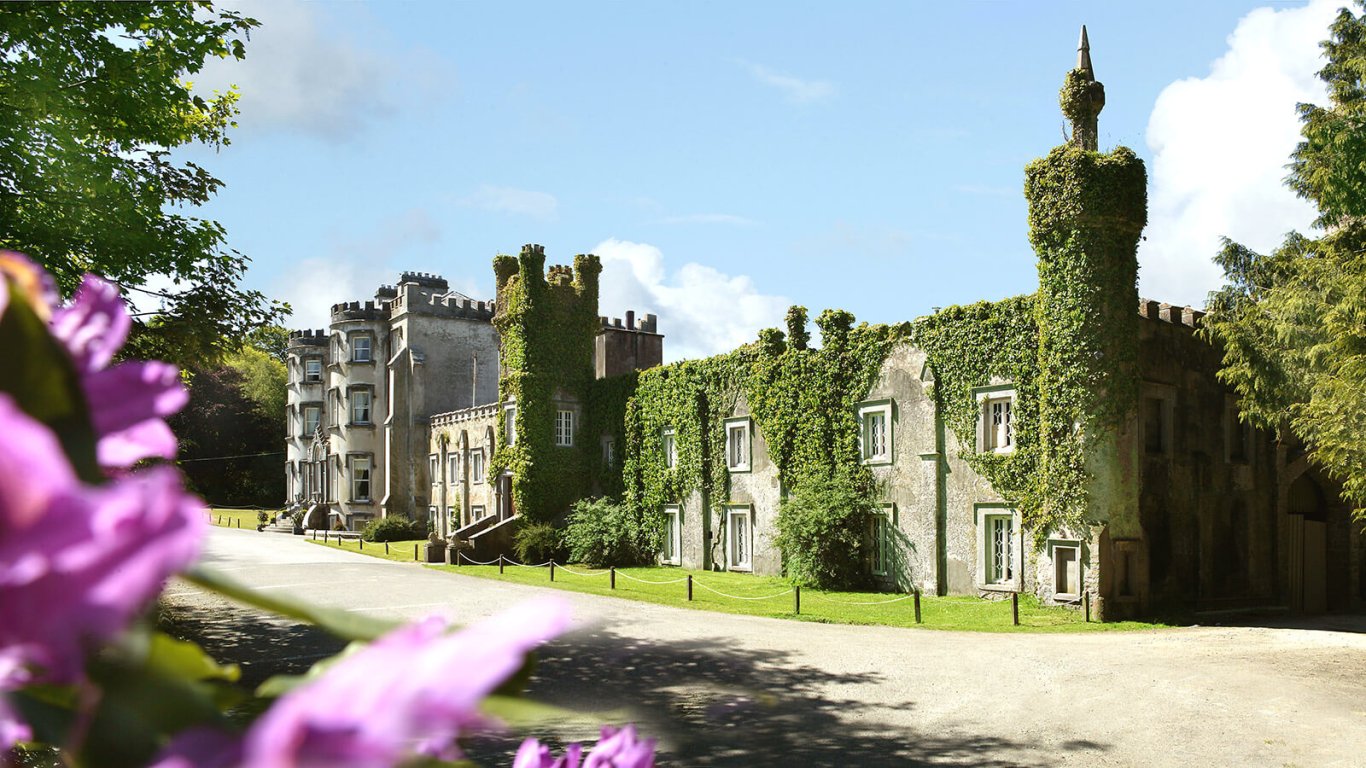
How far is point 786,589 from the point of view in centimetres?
2562

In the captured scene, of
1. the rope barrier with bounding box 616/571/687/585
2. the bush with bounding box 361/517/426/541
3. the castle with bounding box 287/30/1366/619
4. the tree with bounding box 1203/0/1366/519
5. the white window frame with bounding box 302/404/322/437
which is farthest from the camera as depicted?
the white window frame with bounding box 302/404/322/437

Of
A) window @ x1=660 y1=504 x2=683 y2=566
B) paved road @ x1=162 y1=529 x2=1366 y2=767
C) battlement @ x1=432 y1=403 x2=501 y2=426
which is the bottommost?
paved road @ x1=162 y1=529 x2=1366 y2=767

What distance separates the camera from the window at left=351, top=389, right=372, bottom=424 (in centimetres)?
5097

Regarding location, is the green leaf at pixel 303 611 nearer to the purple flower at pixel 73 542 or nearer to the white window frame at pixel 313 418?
the purple flower at pixel 73 542

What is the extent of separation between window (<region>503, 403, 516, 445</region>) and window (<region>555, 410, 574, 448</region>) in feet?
5.27

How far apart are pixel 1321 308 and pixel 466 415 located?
109ft

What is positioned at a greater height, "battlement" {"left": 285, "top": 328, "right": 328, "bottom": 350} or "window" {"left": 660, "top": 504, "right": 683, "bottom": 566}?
"battlement" {"left": 285, "top": 328, "right": 328, "bottom": 350}

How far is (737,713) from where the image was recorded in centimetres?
1267

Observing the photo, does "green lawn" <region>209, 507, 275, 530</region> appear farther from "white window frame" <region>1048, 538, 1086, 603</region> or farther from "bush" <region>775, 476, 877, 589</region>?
"white window frame" <region>1048, 538, 1086, 603</region>

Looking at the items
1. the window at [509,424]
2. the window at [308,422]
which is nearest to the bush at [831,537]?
the window at [509,424]

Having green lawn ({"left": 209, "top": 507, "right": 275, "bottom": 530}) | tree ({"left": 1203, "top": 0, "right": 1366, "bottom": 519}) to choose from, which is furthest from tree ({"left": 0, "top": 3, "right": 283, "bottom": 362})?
green lawn ({"left": 209, "top": 507, "right": 275, "bottom": 530})

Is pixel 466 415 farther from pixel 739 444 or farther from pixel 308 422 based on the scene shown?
pixel 308 422

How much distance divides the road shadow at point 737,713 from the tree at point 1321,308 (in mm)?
10121

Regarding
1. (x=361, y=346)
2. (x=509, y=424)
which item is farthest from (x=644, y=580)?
(x=361, y=346)
